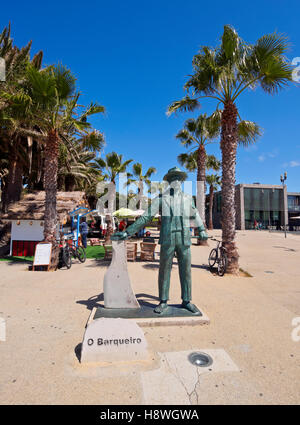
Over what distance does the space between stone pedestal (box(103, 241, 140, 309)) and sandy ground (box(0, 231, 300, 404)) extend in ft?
1.92

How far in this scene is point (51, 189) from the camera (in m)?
8.49

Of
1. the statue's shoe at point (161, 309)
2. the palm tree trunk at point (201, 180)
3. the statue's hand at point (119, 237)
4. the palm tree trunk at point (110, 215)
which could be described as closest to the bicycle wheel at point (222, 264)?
the statue's shoe at point (161, 309)

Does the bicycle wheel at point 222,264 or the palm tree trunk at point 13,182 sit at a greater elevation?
the palm tree trunk at point 13,182


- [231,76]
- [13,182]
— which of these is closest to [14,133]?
[13,182]

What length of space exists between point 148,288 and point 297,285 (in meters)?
4.17

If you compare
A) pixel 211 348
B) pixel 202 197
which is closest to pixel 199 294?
pixel 211 348

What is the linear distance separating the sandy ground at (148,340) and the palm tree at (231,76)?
2.86 m

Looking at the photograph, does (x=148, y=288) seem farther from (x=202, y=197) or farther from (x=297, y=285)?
(x=202, y=197)

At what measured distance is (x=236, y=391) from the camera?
7.27 ft

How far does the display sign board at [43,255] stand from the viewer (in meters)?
7.77

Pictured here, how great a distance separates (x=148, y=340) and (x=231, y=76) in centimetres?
807

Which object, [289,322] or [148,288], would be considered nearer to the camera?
[289,322]

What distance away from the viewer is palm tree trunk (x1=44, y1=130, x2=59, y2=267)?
27.2 feet

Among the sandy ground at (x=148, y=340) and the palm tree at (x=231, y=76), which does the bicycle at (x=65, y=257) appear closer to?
the sandy ground at (x=148, y=340)
